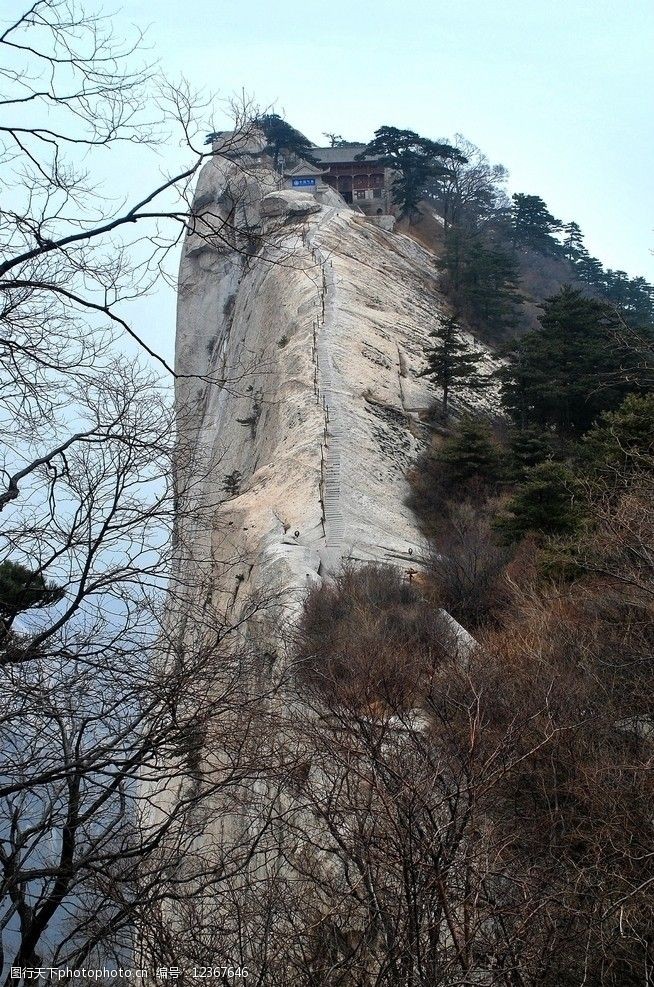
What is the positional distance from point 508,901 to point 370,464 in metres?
15.4

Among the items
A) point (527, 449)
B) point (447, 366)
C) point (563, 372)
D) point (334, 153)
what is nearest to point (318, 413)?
point (527, 449)

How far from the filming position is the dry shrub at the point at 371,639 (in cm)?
1004

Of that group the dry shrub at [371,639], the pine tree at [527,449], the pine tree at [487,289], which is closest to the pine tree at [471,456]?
the pine tree at [527,449]

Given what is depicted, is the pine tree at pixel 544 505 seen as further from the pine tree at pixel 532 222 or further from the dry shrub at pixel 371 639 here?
the pine tree at pixel 532 222

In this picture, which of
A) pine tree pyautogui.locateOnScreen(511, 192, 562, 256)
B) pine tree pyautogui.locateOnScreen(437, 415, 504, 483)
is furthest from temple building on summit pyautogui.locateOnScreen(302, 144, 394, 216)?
pine tree pyautogui.locateOnScreen(437, 415, 504, 483)

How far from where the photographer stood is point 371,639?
39.1ft

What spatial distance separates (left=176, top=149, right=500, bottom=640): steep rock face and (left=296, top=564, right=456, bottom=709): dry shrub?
2.50 feet

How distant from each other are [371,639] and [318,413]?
36.0 ft

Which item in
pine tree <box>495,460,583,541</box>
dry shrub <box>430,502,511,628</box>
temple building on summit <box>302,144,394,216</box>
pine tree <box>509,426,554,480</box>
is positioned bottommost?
dry shrub <box>430,502,511,628</box>

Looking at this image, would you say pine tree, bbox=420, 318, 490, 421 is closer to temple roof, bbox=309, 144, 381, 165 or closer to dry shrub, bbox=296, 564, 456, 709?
dry shrub, bbox=296, 564, 456, 709

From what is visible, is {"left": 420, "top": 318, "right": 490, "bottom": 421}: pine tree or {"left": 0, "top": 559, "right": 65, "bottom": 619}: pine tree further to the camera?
{"left": 420, "top": 318, "right": 490, "bottom": 421}: pine tree

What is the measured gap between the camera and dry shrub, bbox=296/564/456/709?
10039mm

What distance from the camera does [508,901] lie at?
6305mm

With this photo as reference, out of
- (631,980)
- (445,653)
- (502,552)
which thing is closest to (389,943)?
(631,980)
